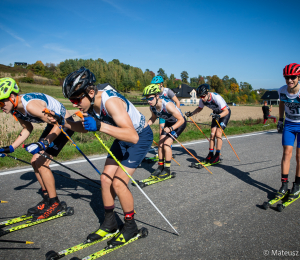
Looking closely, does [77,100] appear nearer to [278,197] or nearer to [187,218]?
[187,218]

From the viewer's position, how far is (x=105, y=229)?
112 inches

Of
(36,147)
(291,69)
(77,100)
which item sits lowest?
(36,147)

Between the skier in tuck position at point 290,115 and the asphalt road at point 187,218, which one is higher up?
the skier in tuck position at point 290,115

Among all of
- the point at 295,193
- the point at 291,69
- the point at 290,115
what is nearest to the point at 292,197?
the point at 295,193

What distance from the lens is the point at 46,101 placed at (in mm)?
3338

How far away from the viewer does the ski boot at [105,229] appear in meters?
2.75

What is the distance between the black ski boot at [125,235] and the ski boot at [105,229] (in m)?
0.17

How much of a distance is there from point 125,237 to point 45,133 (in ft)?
7.28

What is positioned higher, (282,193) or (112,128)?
(112,128)

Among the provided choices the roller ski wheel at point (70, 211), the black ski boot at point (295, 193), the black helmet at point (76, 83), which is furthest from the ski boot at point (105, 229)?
the black ski boot at point (295, 193)

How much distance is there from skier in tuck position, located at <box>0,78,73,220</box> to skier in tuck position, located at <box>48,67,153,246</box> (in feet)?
1.45

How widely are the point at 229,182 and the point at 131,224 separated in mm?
2960

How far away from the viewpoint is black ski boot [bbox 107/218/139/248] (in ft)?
8.71

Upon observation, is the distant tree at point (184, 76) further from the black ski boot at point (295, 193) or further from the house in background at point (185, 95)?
the black ski boot at point (295, 193)
